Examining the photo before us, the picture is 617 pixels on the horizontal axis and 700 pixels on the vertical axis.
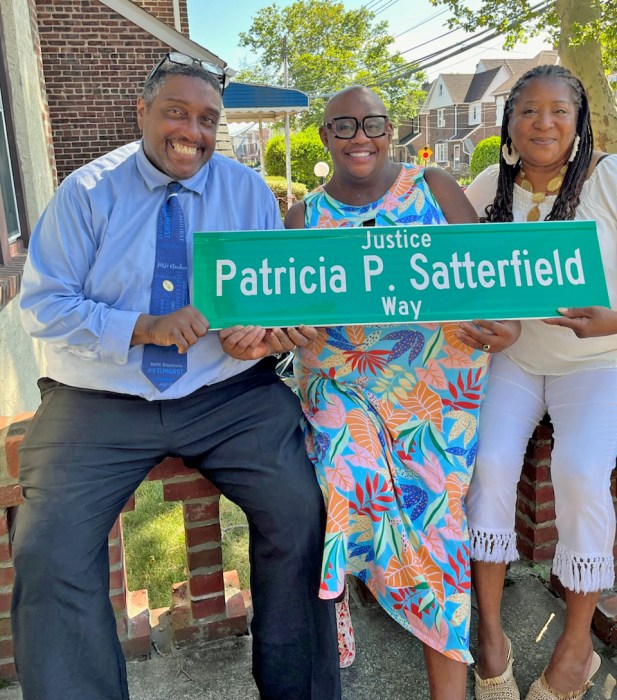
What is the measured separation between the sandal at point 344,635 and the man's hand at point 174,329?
1048 mm

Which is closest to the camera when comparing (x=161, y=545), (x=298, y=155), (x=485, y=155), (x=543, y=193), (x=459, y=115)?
(x=543, y=193)

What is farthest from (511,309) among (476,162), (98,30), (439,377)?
(476,162)

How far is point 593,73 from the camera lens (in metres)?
8.95

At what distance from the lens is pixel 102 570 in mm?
1828

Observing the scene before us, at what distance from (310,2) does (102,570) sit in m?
47.8

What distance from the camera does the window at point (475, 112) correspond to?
5481cm

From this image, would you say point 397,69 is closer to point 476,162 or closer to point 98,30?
point 476,162

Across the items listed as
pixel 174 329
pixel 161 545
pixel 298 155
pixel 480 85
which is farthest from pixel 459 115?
pixel 174 329

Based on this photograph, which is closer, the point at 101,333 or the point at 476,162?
the point at 101,333

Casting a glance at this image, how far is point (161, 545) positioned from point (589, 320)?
8.22 ft

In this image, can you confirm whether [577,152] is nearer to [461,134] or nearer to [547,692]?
[547,692]

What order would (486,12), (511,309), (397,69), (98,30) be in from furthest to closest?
(397,69), (486,12), (98,30), (511,309)

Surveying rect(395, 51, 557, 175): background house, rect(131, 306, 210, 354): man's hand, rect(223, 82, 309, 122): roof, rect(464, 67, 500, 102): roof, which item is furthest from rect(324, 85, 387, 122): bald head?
rect(464, 67, 500, 102): roof

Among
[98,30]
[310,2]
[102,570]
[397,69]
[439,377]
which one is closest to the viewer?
[102,570]
